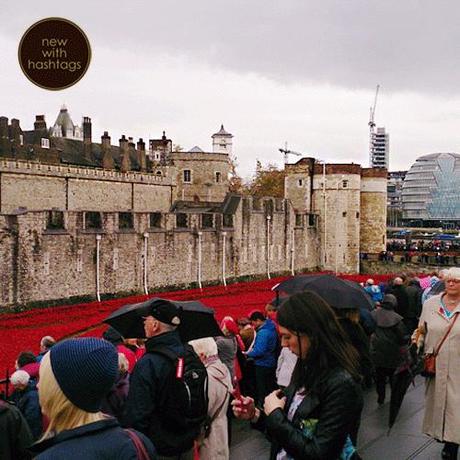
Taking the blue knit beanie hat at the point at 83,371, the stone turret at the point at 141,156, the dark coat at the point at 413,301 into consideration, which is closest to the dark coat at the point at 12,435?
the blue knit beanie hat at the point at 83,371

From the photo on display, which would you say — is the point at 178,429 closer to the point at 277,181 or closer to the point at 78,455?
the point at 78,455

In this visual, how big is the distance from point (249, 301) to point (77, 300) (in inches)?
266

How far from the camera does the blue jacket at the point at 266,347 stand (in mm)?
8672

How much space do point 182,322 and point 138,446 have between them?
2.95 m

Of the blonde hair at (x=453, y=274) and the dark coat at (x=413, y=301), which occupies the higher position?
the blonde hair at (x=453, y=274)

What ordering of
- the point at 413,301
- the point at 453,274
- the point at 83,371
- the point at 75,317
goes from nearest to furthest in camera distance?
1. the point at 83,371
2. the point at 453,274
3. the point at 413,301
4. the point at 75,317

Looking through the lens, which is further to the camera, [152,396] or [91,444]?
[152,396]

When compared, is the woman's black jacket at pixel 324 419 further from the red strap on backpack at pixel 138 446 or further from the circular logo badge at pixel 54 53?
the circular logo badge at pixel 54 53

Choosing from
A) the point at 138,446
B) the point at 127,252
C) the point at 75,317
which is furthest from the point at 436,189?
the point at 138,446

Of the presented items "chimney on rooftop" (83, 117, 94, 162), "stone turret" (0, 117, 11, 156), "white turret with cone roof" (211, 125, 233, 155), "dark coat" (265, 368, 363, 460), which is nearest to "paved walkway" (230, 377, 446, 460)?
"dark coat" (265, 368, 363, 460)

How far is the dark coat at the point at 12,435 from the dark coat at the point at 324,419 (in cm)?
190

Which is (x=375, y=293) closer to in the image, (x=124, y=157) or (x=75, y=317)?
(x=75, y=317)

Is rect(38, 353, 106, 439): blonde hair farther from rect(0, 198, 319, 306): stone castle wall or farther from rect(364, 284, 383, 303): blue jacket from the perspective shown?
rect(0, 198, 319, 306): stone castle wall

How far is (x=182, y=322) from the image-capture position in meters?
5.86
